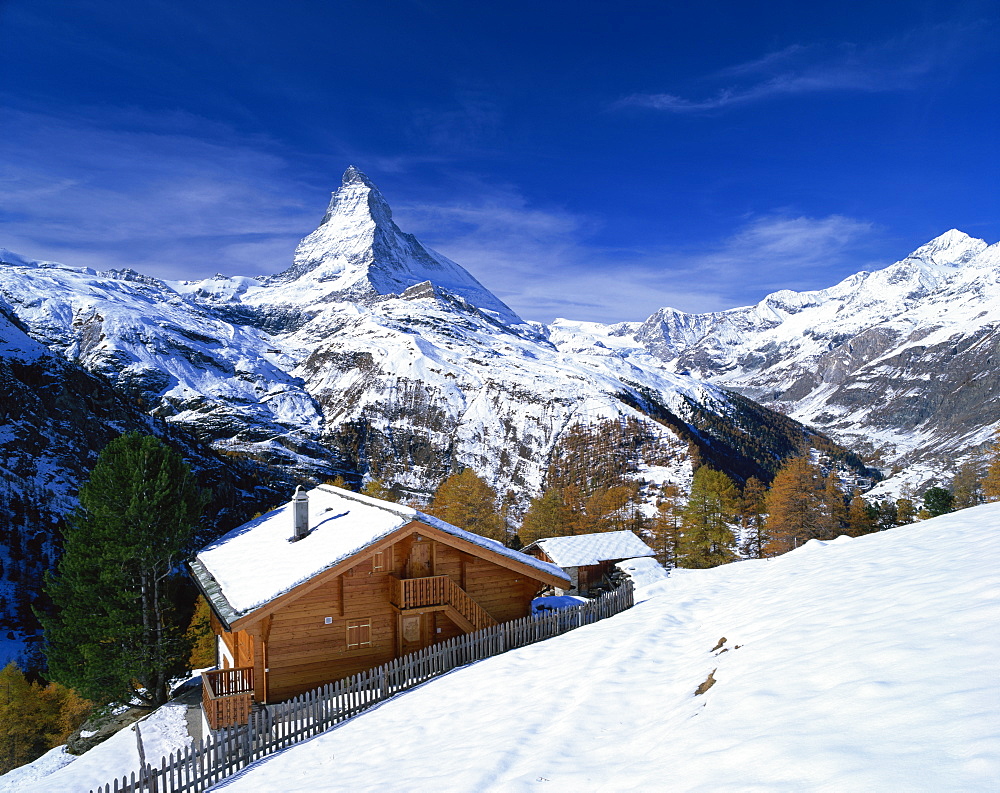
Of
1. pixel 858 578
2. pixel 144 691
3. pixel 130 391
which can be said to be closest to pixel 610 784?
pixel 858 578

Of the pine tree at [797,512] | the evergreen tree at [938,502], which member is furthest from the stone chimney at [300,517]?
the evergreen tree at [938,502]

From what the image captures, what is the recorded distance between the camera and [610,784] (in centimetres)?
782

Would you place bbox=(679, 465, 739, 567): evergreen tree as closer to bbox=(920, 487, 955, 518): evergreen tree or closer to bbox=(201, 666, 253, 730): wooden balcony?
bbox=(920, 487, 955, 518): evergreen tree

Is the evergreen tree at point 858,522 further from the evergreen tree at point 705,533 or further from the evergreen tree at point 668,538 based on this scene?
the evergreen tree at point 668,538

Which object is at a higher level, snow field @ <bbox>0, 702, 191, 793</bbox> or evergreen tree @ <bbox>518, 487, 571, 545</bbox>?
evergreen tree @ <bbox>518, 487, 571, 545</bbox>

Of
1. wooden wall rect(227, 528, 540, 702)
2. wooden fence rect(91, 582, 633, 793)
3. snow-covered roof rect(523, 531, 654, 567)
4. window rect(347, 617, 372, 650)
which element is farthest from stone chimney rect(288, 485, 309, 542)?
snow-covered roof rect(523, 531, 654, 567)

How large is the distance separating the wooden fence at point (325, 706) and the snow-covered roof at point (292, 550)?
3.02 meters

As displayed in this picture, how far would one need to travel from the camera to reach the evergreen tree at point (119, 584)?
23391 millimetres

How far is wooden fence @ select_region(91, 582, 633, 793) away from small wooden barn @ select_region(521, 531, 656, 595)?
1872 cm

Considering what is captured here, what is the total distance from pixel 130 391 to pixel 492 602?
587ft

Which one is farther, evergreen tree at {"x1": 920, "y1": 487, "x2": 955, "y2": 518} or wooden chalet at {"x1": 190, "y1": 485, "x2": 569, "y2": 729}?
evergreen tree at {"x1": 920, "y1": 487, "x2": 955, "y2": 518}

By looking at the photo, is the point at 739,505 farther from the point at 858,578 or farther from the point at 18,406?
the point at 18,406

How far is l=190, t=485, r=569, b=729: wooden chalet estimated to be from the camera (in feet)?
62.4

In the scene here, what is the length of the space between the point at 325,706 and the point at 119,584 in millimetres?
13865
